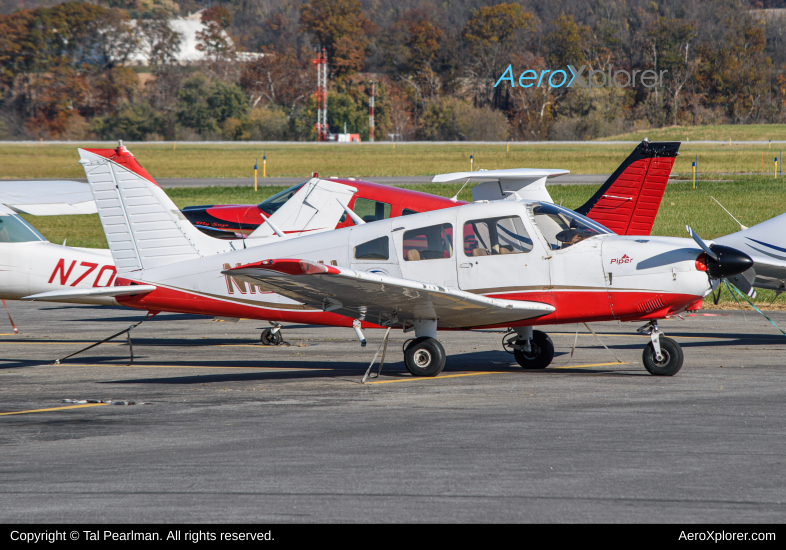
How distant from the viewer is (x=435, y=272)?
10648mm

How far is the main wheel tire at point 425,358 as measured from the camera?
34.4 ft

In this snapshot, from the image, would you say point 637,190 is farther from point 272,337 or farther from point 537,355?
point 272,337

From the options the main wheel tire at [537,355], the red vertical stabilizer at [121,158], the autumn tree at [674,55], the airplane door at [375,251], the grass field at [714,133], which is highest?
the autumn tree at [674,55]

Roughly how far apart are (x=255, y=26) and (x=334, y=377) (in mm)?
166374

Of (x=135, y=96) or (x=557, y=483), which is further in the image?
(x=135, y=96)

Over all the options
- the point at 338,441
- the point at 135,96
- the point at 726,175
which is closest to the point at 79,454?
the point at 338,441

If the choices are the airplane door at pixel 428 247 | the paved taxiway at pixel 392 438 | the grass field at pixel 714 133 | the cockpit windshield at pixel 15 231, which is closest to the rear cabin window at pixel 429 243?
the airplane door at pixel 428 247

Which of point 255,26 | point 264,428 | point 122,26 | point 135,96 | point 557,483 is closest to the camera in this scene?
point 557,483

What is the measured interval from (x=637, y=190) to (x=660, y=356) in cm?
619

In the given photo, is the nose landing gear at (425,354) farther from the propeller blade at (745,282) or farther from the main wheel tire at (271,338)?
the propeller blade at (745,282)

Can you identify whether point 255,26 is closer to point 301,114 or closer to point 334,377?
point 301,114

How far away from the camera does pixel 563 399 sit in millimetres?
9188

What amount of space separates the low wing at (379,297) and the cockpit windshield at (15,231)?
5.68 metres

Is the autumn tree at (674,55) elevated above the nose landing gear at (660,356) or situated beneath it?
elevated above
